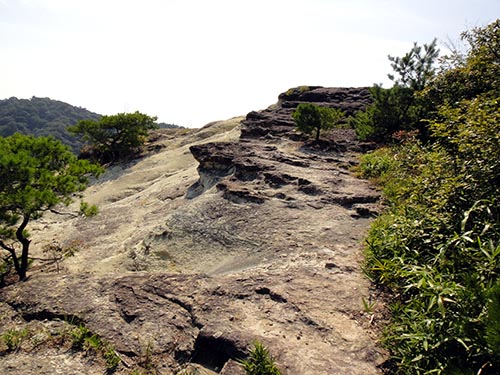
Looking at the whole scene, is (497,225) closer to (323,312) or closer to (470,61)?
(323,312)

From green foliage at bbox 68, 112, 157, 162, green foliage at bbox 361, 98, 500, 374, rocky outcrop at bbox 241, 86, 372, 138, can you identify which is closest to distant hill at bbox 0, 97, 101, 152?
green foliage at bbox 68, 112, 157, 162

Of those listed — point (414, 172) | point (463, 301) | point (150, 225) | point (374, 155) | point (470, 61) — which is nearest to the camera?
point (463, 301)

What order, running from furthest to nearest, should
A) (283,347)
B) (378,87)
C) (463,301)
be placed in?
1. (378,87)
2. (283,347)
3. (463,301)

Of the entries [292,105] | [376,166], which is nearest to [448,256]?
[376,166]

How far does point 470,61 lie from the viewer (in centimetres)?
778

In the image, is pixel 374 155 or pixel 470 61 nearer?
pixel 470 61

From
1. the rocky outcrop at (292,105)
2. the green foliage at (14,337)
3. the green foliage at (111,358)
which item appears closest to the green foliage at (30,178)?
the green foliage at (14,337)

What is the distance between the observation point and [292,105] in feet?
75.5

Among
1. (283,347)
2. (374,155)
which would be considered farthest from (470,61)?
(283,347)

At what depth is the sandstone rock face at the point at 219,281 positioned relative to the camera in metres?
4.37

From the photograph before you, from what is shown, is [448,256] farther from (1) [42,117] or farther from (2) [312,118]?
(1) [42,117]

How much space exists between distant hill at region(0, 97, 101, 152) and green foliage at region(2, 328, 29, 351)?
11139cm

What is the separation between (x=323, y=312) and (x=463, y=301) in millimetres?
1818

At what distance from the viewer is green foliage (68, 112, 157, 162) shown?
68.8 ft
